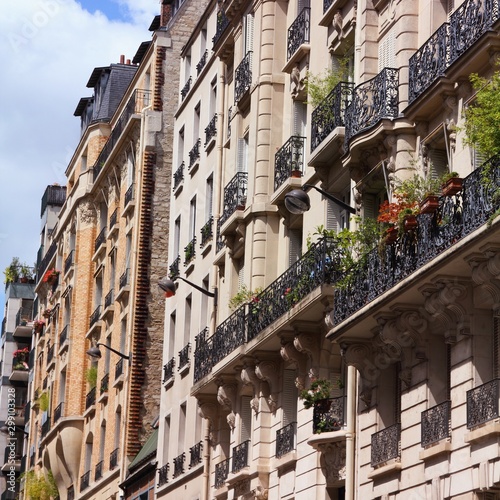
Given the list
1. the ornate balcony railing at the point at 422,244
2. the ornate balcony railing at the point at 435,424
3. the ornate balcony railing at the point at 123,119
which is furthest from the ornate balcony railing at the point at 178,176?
the ornate balcony railing at the point at 435,424

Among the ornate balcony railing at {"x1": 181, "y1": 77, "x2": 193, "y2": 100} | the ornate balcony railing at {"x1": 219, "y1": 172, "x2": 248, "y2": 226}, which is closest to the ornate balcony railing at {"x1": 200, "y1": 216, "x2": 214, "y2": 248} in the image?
the ornate balcony railing at {"x1": 219, "y1": 172, "x2": 248, "y2": 226}

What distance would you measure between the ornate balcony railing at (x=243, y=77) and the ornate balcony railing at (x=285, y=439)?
33.0ft

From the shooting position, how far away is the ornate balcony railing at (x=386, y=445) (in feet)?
82.2

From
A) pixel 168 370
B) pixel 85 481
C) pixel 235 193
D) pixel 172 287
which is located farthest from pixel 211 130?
pixel 85 481

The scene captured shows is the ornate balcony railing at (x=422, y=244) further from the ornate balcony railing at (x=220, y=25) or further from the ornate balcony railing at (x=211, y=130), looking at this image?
the ornate balcony railing at (x=220, y=25)

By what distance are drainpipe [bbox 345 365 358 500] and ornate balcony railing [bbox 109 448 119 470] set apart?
91.3 feet

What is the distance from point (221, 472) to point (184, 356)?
6775 millimetres

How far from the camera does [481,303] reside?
22484mm

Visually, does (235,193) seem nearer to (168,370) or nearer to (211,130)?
(211,130)

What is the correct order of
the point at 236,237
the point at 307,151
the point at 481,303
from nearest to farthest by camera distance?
the point at 481,303
the point at 307,151
the point at 236,237

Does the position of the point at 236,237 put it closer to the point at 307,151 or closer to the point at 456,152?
the point at 307,151

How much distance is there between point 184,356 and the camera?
43.6 meters

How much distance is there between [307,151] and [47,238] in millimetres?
55761

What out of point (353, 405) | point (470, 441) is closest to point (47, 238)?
point (353, 405)
